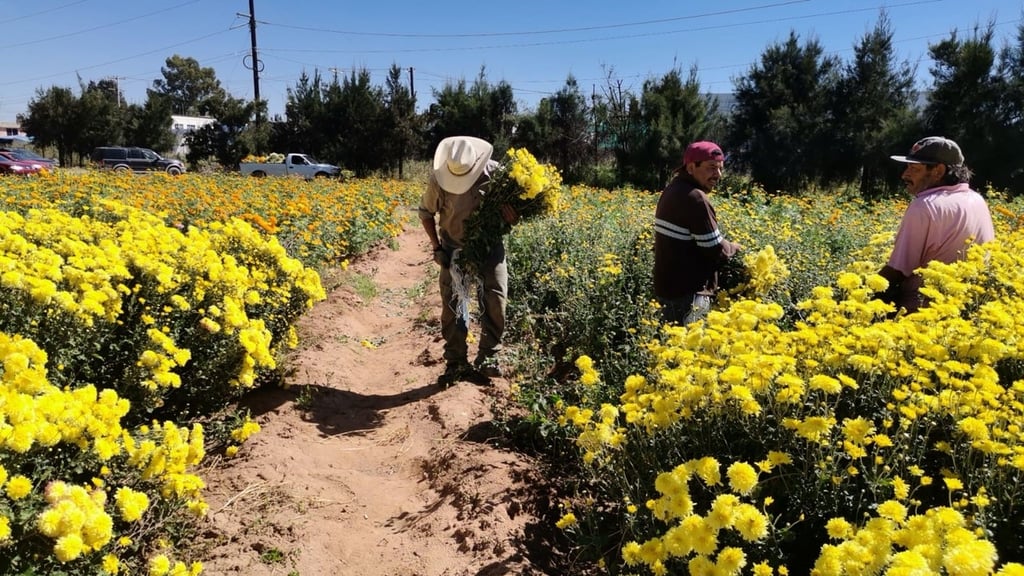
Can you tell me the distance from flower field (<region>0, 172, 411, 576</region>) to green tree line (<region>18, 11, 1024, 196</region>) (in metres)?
19.6

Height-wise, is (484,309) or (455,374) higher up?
(484,309)

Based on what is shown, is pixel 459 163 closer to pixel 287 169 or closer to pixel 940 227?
pixel 940 227

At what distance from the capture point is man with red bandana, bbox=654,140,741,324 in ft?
11.4

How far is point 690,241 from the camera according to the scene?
3.56m

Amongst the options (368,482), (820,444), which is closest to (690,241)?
(820,444)

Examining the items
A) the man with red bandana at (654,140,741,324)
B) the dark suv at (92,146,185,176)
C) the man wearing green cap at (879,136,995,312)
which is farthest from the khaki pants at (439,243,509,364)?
the dark suv at (92,146,185,176)

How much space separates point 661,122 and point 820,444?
24.0m

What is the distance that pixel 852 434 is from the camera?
1.74 metres

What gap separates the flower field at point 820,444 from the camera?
5.00 feet

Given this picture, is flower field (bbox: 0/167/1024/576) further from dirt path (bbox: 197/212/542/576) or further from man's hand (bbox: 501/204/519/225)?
man's hand (bbox: 501/204/519/225)

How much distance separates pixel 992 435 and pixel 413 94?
3327cm

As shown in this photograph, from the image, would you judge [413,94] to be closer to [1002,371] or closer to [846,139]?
[846,139]

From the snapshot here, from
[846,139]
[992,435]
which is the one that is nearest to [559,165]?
[846,139]

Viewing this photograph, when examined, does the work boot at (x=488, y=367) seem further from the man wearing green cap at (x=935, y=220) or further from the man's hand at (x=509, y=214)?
the man wearing green cap at (x=935, y=220)
